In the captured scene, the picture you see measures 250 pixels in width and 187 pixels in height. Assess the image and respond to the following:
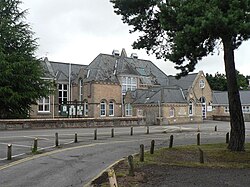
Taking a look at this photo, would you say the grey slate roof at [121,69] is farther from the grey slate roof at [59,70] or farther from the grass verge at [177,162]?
the grass verge at [177,162]

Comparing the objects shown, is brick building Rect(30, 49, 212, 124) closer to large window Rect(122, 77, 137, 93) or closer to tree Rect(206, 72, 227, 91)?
large window Rect(122, 77, 137, 93)

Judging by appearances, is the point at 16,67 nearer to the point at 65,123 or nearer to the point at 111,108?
the point at 65,123

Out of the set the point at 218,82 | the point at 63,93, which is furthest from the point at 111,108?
the point at 218,82

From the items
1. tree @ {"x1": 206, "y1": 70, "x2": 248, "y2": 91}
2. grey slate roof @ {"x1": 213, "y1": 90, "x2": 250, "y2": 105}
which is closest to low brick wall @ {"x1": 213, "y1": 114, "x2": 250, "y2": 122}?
grey slate roof @ {"x1": 213, "y1": 90, "x2": 250, "y2": 105}

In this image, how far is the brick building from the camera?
176 feet

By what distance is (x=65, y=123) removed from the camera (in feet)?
127

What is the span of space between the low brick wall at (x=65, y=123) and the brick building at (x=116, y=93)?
5.76 meters

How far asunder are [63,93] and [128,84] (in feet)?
35.7

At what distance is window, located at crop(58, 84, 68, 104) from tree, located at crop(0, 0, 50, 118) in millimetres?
16599

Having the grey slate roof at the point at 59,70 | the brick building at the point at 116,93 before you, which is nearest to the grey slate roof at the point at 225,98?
the brick building at the point at 116,93

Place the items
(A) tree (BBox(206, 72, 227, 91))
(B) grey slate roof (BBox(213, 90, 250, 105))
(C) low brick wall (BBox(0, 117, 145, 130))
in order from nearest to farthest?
(C) low brick wall (BBox(0, 117, 145, 130)) → (B) grey slate roof (BBox(213, 90, 250, 105)) → (A) tree (BBox(206, 72, 227, 91))

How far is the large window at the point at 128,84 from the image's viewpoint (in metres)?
59.2

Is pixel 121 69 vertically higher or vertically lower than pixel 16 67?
higher

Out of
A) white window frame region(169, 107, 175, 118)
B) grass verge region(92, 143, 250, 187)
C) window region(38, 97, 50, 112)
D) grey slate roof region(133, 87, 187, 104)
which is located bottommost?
grass verge region(92, 143, 250, 187)
